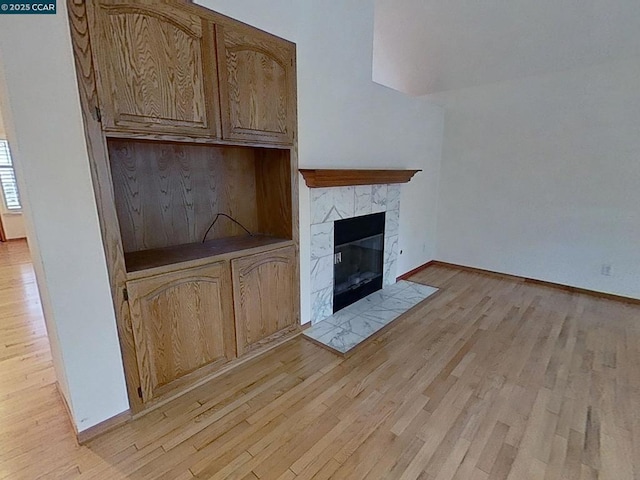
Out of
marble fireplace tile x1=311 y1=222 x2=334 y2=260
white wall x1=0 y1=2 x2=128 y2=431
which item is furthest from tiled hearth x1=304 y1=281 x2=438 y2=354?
white wall x1=0 y1=2 x2=128 y2=431

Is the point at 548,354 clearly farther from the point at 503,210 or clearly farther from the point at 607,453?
the point at 503,210

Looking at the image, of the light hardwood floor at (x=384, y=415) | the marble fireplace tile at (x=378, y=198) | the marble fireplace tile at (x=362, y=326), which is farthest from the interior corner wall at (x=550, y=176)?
the marble fireplace tile at (x=362, y=326)

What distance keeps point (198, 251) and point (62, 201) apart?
84cm

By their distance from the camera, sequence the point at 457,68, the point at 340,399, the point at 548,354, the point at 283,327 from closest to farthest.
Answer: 1. the point at 340,399
2. the point at 548,354
3. the point at 283,327
4. the point at 457,68

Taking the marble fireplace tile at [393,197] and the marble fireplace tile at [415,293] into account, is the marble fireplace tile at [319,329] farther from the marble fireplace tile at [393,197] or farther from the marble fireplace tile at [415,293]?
the marble fireplace tile at [393,197]

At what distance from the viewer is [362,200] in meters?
3.29

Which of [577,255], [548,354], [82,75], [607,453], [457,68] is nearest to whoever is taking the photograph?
[82,75]

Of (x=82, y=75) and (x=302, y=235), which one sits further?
(x=302, y=235)

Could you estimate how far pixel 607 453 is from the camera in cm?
159

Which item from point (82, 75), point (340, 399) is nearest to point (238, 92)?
point (82, 75)

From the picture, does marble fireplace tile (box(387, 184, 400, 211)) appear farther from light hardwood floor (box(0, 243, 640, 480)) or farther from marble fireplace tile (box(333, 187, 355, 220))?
light hardwood floor (box(0, 243, 640, 480))

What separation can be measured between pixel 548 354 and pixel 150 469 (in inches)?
112

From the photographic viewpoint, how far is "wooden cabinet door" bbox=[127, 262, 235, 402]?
180 cm

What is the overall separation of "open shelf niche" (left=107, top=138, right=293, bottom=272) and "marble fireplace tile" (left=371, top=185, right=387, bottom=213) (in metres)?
1.24
